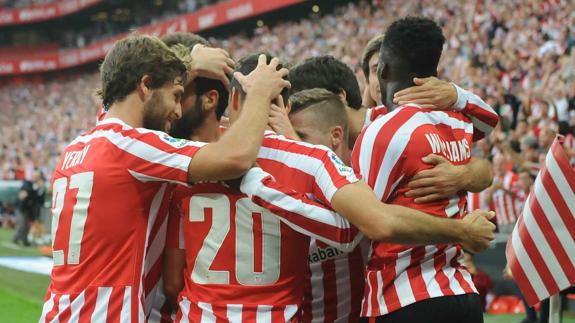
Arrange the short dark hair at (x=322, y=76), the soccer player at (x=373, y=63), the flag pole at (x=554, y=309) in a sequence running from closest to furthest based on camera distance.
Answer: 1. the flag pole at (x=554, y=309)
2. the short dark hair at (x=322, y=76)
3. the soccer player at (x=373, y=63)

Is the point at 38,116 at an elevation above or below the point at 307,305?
below

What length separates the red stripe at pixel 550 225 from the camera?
11.3 feet

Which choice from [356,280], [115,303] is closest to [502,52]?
[356,280]

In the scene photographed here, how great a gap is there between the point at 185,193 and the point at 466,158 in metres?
1.03

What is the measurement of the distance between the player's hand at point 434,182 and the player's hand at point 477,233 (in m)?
0.13

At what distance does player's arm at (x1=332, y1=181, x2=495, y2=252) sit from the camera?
2.53m

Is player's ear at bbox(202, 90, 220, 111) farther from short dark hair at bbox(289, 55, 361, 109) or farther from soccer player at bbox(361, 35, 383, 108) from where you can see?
soccer player at bbox(361, 35, 383, 108)

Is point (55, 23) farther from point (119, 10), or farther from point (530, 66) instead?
point (530, 66)

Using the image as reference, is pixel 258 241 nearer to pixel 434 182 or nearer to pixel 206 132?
pixel 206 132

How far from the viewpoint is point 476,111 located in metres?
→ 3.22

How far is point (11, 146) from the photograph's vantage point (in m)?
38.0

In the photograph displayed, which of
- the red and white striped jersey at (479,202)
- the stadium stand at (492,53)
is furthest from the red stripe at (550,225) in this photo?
the red and white striped jersey at (479,202)

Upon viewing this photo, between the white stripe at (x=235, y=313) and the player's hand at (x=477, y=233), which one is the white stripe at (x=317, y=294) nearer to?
the white stripe at (x=235, y=313)

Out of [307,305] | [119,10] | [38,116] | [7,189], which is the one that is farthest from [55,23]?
[307,305]
